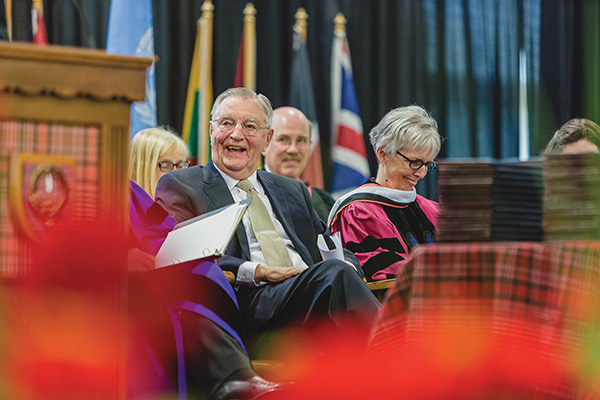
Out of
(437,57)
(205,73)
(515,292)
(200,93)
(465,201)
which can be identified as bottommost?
(515,292)

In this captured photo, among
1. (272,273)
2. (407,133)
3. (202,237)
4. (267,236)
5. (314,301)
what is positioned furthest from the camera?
(407,133)

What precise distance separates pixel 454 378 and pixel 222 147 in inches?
69.4

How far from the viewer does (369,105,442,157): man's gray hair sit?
353 cm

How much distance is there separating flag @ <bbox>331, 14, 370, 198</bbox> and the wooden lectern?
418cm

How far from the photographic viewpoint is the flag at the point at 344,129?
18.7 feet

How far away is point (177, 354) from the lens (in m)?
2.31

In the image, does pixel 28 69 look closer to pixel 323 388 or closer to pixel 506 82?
pixel 323 388

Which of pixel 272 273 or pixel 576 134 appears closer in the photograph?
pixel 272 273

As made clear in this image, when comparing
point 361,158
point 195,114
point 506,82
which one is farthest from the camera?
point 506,82

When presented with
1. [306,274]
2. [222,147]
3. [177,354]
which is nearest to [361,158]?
[222,147]

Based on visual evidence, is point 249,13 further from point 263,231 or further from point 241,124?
point 263,231

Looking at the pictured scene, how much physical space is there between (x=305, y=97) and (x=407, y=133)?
2177 mm

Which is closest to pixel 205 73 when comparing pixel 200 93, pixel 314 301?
pixel 200 93

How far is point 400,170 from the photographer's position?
3.56 m
